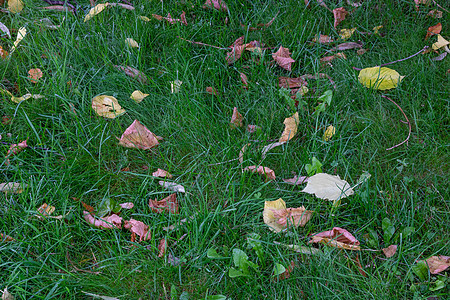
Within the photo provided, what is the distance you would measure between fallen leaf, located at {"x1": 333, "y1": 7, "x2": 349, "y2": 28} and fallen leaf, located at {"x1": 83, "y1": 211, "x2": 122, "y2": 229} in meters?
2.01

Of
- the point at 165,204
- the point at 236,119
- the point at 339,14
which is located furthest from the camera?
the point at 339,14

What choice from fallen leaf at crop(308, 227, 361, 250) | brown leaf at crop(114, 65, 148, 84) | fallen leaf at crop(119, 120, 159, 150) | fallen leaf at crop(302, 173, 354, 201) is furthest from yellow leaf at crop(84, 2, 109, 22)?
fallen leaf at crop(308, 227, 361, 250)

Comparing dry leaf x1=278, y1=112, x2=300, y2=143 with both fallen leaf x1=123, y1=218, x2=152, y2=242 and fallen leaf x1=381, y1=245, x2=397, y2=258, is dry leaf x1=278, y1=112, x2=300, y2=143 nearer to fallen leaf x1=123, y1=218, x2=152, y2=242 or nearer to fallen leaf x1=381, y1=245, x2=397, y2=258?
fallen leaf x1=381, y1=245, x2=397, y2=258

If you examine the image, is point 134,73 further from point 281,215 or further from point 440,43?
point 440,43

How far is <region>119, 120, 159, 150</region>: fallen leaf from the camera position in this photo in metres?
2.21

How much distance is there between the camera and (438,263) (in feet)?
5.53

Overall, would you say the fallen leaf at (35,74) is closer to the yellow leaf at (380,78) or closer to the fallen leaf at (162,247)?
the fallen leaf at (162,247)

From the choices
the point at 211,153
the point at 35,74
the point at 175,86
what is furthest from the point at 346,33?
the point at 35,74

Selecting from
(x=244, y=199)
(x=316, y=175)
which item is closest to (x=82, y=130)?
(x=244, y=199)

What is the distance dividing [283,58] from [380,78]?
1.96 ft

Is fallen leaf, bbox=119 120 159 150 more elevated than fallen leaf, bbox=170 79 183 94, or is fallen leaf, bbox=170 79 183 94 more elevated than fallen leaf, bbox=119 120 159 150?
fallen leaf, bbox=170 79 183 94

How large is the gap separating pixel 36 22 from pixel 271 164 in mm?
1925

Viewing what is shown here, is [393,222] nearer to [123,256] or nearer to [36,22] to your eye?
[123,256]

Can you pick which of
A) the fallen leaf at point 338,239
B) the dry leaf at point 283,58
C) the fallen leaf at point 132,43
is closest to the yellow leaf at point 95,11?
the fallen leaf at point 132,43
